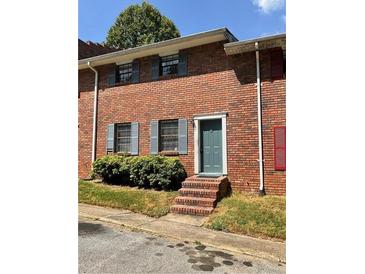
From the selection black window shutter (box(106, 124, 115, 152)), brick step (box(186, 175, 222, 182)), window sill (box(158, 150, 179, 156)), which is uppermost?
black window shutter (box(106, 124, 115, 152))

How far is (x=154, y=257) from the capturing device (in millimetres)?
4520

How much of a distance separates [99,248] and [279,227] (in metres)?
3.76

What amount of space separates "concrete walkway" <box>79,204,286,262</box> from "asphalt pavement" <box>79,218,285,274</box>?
0.83 feet

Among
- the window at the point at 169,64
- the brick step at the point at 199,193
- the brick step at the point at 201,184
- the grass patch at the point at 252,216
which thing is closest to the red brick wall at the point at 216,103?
the window at the point at 169,64

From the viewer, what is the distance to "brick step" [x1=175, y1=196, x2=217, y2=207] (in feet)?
25.9

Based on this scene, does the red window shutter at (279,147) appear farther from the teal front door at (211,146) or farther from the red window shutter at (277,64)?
the teal front door at (211,146)

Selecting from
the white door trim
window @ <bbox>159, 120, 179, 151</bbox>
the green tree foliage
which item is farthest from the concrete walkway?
the green tree foliage

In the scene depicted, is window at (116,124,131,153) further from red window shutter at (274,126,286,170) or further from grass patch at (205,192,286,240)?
red window shutter at (274,126,286,170)

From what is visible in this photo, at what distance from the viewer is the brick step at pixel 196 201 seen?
25.9 feet

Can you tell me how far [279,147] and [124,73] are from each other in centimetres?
726

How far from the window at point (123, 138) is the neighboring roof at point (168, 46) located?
284 centimetres

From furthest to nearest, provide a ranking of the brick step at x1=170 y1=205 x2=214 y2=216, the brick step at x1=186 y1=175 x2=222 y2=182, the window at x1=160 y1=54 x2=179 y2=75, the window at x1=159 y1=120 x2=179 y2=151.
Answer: the window at x1=160 y1=54 x2=179 y2=75, the window at x1=159 y1=120 x2=179 y2=151, the brick step at x1=186 y1=175 x2=222 y2=182, the brick step at x1=170 y1=205 x2=214 y2=216
